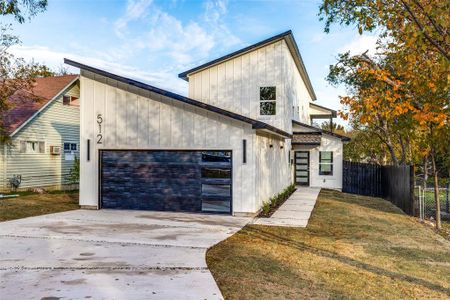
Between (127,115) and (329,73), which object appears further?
(329,73)

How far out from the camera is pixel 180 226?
911 cm

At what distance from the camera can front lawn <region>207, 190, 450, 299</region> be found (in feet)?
15.9

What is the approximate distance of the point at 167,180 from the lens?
1165cm

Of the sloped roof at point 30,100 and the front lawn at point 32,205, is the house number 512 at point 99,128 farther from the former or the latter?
the sloped roof at point 30,100

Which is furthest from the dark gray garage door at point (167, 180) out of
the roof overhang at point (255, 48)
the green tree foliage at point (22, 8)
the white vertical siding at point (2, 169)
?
the white vertical siding at point (2, 169)

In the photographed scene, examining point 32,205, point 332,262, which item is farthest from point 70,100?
point 332,262

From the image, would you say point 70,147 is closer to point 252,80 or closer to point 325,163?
point 252,80

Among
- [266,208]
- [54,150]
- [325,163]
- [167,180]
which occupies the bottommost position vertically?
[266,208]

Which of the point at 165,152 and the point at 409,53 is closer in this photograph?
the point at 409,53

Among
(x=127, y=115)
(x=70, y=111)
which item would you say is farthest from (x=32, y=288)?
(x=70, y=111)

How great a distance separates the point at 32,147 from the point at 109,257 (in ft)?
46.1

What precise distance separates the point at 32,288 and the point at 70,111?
17.0m

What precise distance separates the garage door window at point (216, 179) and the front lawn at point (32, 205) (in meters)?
4.68

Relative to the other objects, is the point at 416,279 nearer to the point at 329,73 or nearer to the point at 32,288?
the point at 32,288
